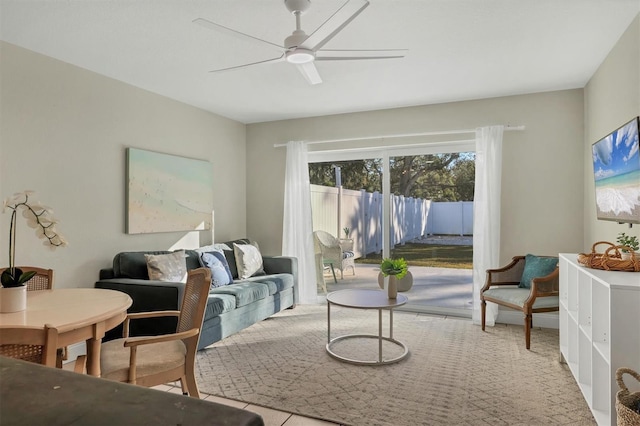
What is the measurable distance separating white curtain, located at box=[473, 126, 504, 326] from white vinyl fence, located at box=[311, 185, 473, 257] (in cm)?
35

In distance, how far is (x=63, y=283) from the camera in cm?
336

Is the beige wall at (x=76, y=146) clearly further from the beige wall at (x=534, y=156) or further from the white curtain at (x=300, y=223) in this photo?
the beige wall at (x=534, y=156)

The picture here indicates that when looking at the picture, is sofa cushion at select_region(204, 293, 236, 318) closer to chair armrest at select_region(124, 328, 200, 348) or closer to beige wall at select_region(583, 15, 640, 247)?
chair armrest at select_region(124, 328, 200, 348)

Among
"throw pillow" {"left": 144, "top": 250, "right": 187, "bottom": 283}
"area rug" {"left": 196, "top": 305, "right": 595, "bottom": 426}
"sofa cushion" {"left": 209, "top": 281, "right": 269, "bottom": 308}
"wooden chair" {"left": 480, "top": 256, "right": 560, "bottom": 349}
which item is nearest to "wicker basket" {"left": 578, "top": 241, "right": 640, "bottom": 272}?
"area rug" {"left": 196, "top": 305, "right": 595, "bottom": 426}

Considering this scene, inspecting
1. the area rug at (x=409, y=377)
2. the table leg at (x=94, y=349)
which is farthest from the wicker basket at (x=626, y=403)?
the table leg at (x=94, y=349)

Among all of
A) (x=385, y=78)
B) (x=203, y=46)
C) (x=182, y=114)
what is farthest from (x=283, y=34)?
(x=182, y=114)

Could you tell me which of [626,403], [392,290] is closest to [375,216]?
[392,290]

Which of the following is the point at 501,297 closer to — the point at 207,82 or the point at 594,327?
the point at 594,327

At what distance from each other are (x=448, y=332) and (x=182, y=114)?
3874 mm

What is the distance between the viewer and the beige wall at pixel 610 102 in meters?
2.72

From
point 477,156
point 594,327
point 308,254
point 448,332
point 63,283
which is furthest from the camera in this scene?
point 308,254

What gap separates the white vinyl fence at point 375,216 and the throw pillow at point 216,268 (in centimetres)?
163

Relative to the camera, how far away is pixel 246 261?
4.73 meters

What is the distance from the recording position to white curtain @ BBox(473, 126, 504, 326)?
436cm
